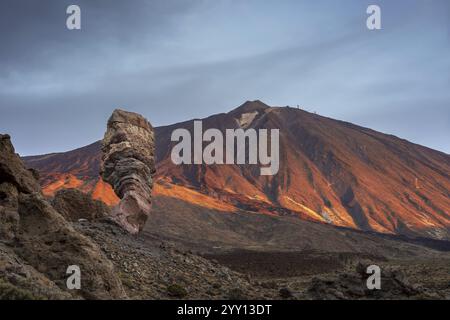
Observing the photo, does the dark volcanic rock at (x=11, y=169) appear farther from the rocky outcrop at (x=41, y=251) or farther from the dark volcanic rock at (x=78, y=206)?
the dark volcanic rock at (x=78, y=206)

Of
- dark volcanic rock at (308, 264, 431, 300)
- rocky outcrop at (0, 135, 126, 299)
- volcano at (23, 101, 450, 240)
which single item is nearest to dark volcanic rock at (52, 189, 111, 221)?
rocky outcrop at (0, 135, 126, 299)

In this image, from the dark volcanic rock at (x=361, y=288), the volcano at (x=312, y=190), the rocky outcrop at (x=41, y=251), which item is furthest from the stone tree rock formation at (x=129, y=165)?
the volcano at (x=312, y=190)

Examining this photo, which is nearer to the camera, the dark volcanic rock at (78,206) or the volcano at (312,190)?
the dark volcanic rock at (78,206)

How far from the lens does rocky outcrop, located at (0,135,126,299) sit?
1432cm

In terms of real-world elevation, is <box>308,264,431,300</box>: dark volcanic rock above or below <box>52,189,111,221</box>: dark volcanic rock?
below

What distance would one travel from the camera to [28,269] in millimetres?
14773

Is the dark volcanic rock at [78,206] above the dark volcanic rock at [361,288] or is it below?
above

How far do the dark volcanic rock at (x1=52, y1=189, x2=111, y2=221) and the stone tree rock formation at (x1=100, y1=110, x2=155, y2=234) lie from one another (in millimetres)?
1494

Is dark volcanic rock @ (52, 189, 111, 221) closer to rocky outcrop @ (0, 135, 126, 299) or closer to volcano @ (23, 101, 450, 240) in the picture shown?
rocky outcrop @ (0, 135, 126, 299)

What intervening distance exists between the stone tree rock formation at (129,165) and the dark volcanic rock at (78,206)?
149 cm

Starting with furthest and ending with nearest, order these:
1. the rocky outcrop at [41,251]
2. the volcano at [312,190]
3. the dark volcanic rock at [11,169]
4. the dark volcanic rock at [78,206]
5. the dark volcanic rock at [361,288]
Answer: the volcano at [312,190] → the dark volcanic rock at [78,206] → the dark volcanic rock at [361,288] → the dark volcanic rock at [11,169] → the rocky outcrop at [41,251]

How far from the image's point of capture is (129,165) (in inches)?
1210

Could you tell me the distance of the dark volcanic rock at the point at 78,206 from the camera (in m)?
30.7

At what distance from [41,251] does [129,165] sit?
1471 centimetres
